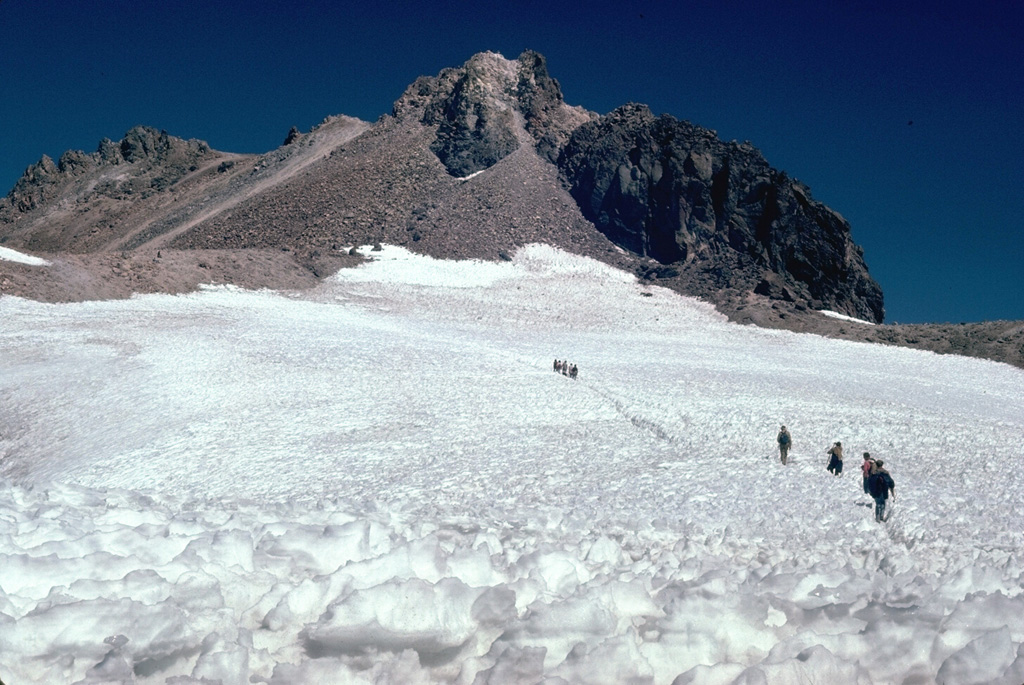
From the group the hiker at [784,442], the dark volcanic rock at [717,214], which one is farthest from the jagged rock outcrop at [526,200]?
the hiker at [784,442]

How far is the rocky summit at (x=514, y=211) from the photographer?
213 ft

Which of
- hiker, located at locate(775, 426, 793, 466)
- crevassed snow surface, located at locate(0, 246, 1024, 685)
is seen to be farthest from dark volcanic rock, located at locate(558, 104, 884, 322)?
hiker, located at locate(775, 426, 793, 466)

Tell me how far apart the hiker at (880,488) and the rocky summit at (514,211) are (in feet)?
141

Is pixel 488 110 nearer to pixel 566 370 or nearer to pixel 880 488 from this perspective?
pixel 566 370

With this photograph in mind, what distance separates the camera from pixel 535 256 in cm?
7581

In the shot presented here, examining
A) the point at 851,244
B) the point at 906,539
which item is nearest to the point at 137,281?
the point at 906,539

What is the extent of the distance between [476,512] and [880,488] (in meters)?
7.88

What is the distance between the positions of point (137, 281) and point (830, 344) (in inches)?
1729

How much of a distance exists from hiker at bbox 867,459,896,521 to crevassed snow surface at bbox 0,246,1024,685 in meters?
0.30

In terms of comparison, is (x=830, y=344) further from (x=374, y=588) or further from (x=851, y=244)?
(x=374, y=588)

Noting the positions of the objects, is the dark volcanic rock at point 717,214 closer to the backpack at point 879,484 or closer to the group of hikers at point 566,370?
the group of hikers at point 566,370

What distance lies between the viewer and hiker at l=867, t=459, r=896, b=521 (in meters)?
15.8

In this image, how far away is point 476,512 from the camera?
14438 mm

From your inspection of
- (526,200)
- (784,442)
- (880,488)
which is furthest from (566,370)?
(526,200)
